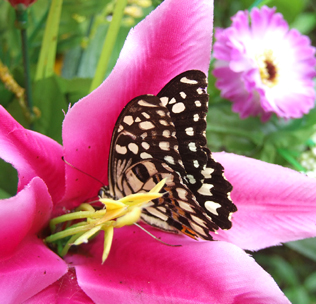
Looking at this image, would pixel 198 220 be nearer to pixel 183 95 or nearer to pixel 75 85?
pixel 183 95

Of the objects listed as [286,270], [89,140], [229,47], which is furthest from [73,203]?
[286,270]

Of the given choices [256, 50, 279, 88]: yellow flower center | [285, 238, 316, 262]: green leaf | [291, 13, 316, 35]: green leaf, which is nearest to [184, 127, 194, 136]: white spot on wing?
[256, 50, 279, 88]: yellow flower center

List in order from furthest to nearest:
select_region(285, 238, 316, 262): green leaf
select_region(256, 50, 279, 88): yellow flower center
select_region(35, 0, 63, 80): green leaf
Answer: select_region(285, 238, 316, 262): green leaf
select_region(256, 50, 279, 88): yellow flower center
select_region(35, 0, 63, 80): green leaf

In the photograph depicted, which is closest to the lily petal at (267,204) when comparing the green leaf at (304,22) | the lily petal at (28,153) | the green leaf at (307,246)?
the lily petal at (28,153)

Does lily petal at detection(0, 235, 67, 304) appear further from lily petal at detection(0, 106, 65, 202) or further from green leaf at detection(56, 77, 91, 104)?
green leaf at detection(56, 77, 91, 104)

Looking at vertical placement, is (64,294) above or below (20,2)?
below

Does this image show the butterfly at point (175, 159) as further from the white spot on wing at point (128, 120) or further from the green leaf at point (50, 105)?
the green leaf at point (50, 105)

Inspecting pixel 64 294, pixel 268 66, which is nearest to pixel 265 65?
pixel 268 66
